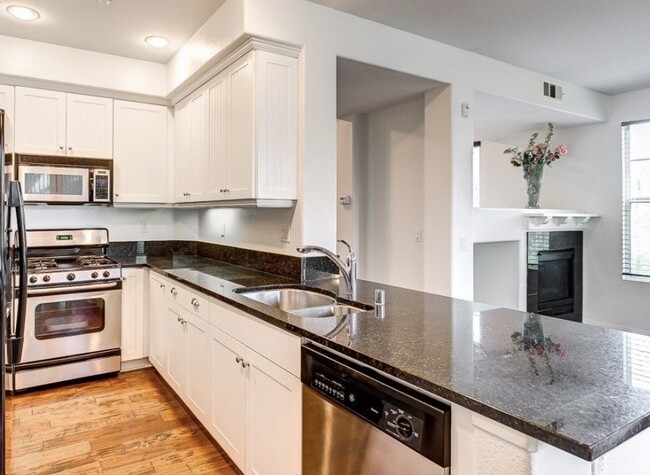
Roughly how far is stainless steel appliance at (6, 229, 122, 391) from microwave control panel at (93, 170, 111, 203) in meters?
0.50

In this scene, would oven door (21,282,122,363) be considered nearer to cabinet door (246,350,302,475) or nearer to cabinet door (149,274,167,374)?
cabinet door (149,274,167,374)

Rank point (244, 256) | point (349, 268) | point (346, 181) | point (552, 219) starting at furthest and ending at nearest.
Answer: point (552, 219) < point (346, 181) < point (244, 256) < point (349, 268)

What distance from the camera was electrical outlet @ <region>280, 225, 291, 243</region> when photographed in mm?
2809

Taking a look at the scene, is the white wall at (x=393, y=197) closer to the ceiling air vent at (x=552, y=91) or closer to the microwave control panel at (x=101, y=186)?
the ceiling air vent at (x=552, y=91)

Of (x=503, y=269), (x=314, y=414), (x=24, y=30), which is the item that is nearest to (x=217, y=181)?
(x=24, y=30)

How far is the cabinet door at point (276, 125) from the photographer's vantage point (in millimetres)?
2574

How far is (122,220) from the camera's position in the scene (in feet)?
13.4

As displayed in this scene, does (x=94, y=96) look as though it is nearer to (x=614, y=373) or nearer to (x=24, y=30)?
(x=24, y=30)

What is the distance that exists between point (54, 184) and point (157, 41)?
136cm

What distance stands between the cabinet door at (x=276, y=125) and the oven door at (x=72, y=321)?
1659mm

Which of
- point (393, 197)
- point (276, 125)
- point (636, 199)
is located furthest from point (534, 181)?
point (276, 125)

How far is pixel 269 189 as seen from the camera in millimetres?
2617

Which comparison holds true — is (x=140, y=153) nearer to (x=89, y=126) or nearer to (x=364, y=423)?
(x=89, y=126)

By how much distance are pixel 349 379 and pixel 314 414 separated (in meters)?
0.27
